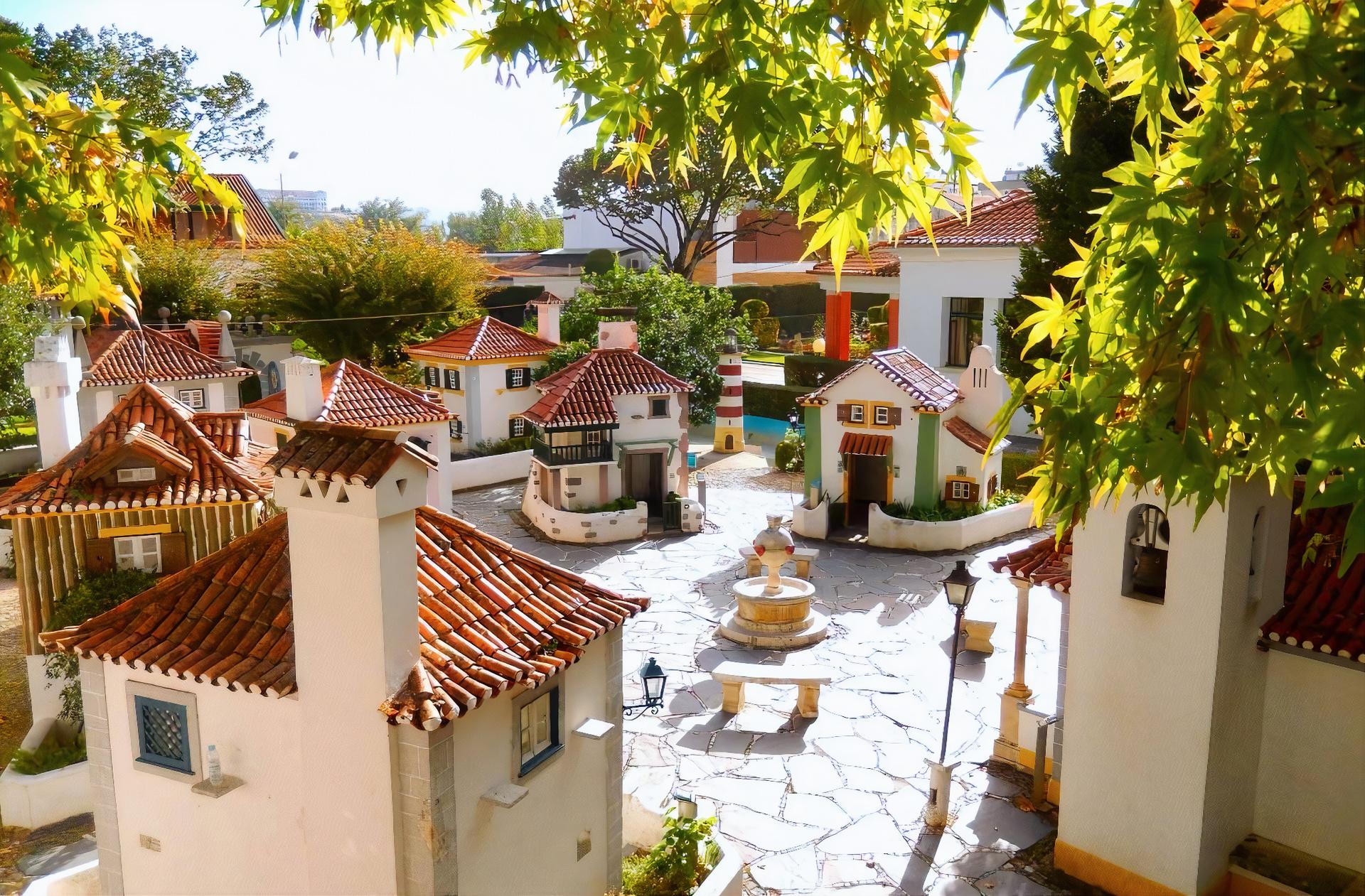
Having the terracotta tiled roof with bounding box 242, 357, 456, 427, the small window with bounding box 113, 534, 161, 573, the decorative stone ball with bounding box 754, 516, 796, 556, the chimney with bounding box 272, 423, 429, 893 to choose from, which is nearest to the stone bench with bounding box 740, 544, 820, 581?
the decorative stone ball with bounding box 754, 516, 796, 556

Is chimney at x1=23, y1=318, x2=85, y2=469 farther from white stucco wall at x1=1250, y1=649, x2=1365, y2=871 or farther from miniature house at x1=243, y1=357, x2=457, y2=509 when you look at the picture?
white stucco wall at x1=1250, y1=649, x2=1365, y2=871

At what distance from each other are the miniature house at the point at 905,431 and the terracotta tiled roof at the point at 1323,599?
11595mm

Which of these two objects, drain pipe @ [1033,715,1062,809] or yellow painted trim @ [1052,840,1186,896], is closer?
yellow painted trim @ [1052,840,1186,896]

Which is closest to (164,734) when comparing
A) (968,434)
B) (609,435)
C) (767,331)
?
(609,435)

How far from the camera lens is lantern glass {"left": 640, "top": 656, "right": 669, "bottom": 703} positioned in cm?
1389

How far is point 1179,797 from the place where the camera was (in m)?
9.72

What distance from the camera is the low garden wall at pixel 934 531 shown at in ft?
71.9

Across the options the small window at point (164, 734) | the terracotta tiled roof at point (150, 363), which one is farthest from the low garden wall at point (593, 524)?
the small window at point (164, 734)

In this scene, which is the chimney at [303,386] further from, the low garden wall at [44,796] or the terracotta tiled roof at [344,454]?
the terracotta tiled roof at [344,454]

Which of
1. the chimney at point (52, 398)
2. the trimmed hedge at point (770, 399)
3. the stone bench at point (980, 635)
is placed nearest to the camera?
the chimney at point (52, 398)

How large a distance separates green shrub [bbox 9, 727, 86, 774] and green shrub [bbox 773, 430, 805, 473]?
61.0 feet

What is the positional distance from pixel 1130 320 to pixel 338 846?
6.73m

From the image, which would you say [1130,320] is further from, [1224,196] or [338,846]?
[338,846]

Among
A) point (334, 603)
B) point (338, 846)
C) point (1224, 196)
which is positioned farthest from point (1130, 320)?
point (338, 846)
